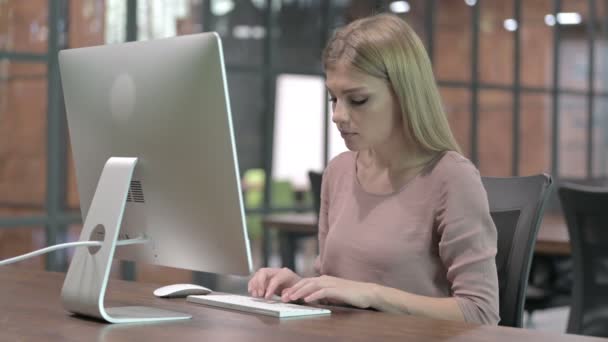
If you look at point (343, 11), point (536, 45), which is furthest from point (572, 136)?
point (343, 11)

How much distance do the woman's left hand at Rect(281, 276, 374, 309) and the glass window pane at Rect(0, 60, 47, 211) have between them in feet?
10.8

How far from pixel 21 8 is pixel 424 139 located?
336 centimetres

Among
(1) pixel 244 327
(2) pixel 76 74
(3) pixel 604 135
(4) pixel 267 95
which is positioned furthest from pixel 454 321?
(3) pixel 604 135

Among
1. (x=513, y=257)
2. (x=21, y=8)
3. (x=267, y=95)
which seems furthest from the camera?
(x=267, y=95)

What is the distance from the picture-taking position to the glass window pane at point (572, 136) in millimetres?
8695

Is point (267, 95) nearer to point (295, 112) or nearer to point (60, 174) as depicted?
point (295, 112)

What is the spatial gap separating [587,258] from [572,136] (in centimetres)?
594

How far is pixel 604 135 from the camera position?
923 cm

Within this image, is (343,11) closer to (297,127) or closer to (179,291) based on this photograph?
(297,127)

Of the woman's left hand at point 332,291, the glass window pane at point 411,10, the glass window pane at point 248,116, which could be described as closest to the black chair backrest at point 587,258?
the woman's left hand at point 332,291

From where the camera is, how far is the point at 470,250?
1.83m

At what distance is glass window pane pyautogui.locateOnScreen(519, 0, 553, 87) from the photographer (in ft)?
27.0

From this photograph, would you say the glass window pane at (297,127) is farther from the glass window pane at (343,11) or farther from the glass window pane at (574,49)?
the glass window pane at (574,49)

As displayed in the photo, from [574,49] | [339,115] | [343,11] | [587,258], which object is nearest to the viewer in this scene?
[339,115]
